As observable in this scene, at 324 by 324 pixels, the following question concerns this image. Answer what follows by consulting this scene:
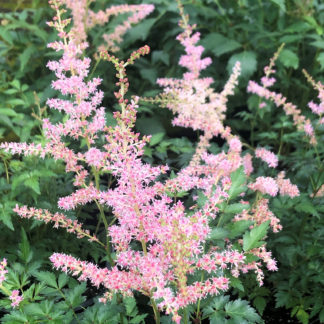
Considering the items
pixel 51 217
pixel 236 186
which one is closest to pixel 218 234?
pixel 236 186

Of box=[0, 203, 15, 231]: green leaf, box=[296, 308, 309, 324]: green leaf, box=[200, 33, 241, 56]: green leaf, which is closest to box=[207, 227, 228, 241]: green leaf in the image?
box=[0, 203, 15, 231]: green leaf

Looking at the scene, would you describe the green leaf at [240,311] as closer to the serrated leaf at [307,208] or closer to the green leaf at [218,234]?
the green leaf at [218,234]

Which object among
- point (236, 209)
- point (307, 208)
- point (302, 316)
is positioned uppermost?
point (236, 209)

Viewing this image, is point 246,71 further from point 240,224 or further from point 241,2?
point 240,224

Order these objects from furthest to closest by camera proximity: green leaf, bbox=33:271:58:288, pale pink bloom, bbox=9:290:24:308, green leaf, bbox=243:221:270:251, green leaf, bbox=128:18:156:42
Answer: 1. green leaf, bbox=128:18:156:42
2. green leaf, bbox=33:271:58:288
3. green leaf, bbox=243:221:270:251
4. pale pink bloom, bbox=9:290:24:308

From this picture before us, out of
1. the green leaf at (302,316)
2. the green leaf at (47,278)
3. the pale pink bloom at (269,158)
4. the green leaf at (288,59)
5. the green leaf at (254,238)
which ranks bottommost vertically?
the green leaf at (302,316)

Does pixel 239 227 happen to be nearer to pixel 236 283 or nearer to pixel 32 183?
pixel 236 283

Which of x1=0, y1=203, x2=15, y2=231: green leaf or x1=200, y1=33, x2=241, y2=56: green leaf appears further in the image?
x1=200, y1=33, x2=241, y2=56: green leaf

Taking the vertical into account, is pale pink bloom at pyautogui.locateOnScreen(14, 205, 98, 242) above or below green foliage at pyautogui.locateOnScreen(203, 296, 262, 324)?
above

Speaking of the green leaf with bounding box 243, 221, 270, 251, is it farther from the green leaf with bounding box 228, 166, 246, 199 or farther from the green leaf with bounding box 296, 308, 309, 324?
the green leaf with bounding box 296, 308, 309, 324

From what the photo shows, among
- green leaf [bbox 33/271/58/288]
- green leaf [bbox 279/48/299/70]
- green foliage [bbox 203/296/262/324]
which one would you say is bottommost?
green leaf [bbox 33/271/58/288]

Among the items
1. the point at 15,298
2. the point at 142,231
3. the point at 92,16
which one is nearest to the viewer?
the point at 142,231

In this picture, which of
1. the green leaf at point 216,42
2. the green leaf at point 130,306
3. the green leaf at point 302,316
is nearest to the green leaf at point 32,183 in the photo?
the green leaf at point 130,306

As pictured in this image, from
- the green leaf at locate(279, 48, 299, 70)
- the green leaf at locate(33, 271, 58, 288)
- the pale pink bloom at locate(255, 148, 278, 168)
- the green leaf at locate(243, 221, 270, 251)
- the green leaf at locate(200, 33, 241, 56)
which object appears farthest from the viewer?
the green leaf at locate(200, 33, 241, 56)
